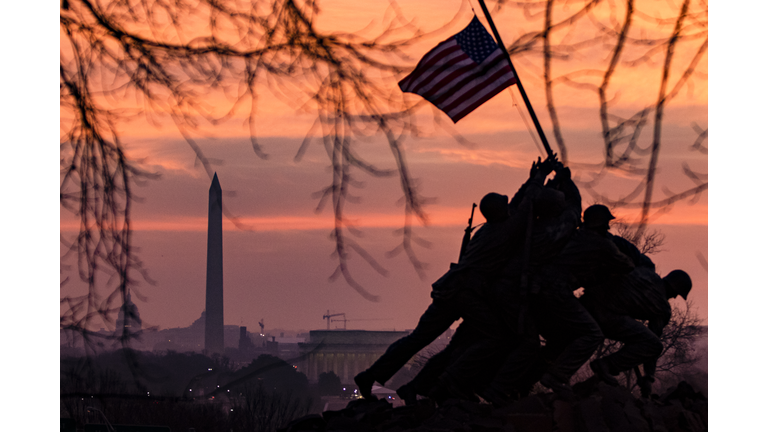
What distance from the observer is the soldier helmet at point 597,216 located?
8.64 metres

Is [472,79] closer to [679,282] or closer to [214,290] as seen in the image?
[679,282]

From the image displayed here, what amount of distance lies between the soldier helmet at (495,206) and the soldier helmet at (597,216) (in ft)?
2.58

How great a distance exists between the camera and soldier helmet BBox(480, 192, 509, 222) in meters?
8.62

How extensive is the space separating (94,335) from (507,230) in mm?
4283

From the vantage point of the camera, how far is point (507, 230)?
858 cm

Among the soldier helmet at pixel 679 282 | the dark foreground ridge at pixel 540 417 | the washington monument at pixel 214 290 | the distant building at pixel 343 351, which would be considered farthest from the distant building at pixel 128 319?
the washington monument at pixel 214 290

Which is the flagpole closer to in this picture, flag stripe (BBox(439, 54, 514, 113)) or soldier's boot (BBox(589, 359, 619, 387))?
flag stripe (BBox(439, 54, 514, 113))

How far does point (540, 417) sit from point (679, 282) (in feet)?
7.31

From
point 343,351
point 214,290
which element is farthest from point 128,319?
point 214,290

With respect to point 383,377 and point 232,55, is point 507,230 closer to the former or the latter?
point 383,377

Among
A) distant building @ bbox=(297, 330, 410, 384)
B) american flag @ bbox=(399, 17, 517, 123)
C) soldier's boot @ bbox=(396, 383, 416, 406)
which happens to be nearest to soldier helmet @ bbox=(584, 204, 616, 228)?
american flag @ bbox=(399, 17, 517, 123)

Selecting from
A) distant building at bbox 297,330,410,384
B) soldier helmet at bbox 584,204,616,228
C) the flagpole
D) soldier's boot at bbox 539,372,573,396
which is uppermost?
the flagpole

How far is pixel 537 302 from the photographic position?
855cm

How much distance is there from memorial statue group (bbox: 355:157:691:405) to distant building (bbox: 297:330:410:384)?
9.81m
